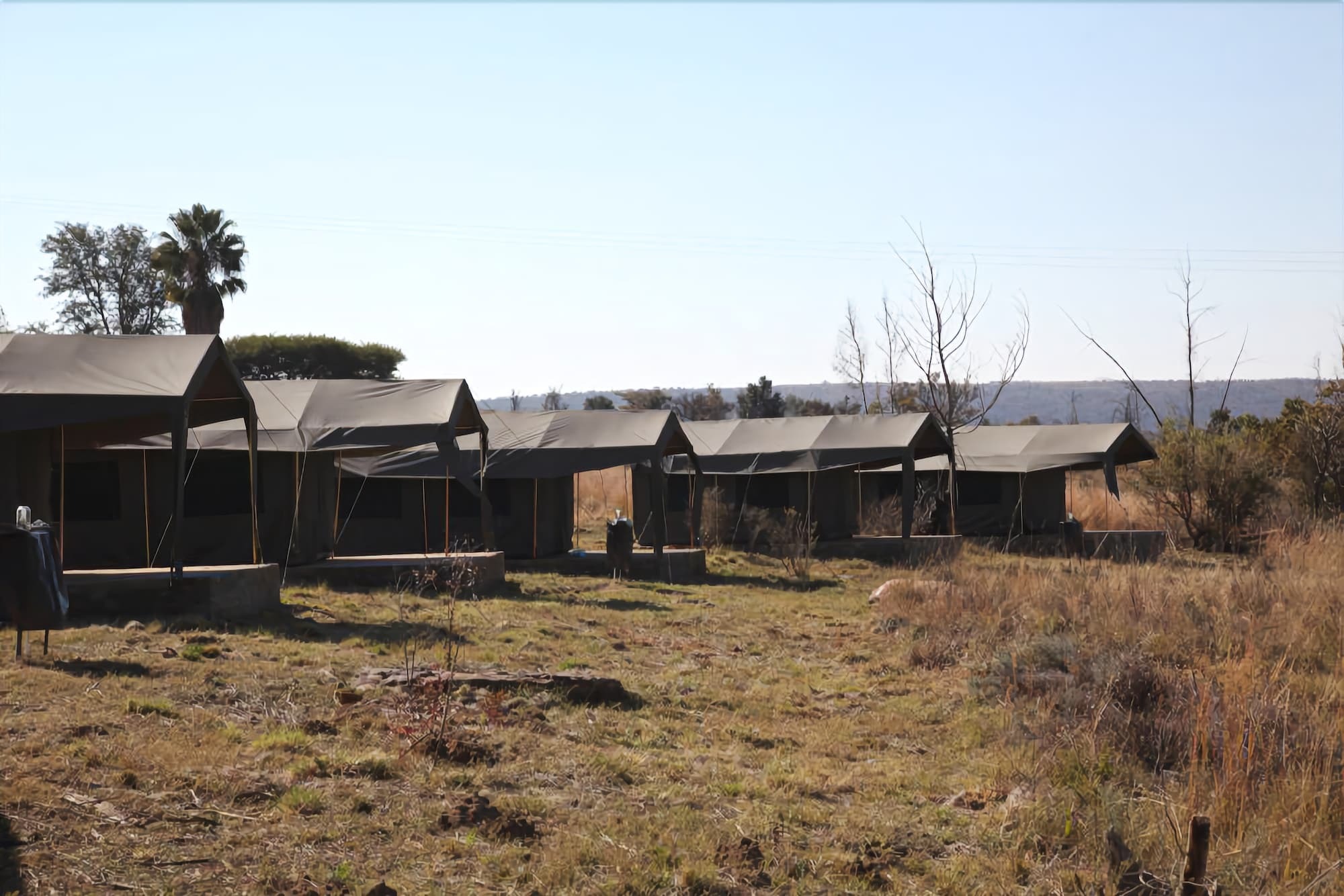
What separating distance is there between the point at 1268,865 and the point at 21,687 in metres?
7.54

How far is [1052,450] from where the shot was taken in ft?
84.3

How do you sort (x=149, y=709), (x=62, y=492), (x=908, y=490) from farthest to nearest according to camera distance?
(x=908, y=490), (x=62, y=492), (x=149, y=709)

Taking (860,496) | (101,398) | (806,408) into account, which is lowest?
(860,496)

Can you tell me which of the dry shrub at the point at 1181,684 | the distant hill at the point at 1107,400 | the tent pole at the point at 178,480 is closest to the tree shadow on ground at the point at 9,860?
the dry shrub at the point at 1181,684

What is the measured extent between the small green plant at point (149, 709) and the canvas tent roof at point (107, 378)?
4.95m

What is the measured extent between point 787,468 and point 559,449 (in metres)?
5.18

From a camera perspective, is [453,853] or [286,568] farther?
[286,568]

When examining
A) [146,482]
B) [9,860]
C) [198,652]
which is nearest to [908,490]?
[146,482]

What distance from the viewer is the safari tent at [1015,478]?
25.5 meters

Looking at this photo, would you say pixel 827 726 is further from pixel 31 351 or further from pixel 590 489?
pixel 590 489

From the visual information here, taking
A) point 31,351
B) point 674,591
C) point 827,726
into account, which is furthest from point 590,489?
point 827,726

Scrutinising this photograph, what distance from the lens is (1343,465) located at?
25.1m

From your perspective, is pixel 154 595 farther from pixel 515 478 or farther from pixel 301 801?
pixel 515 478

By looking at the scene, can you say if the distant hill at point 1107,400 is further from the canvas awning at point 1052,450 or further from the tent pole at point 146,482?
the tent pole at point 146,482
